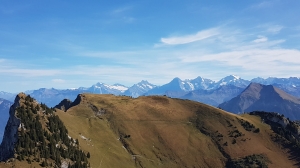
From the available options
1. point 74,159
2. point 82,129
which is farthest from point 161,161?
point 74,159

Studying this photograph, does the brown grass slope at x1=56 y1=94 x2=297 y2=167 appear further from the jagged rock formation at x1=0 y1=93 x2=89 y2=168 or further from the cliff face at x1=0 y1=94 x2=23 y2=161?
the cliff face at x1=0 y1=94 x2=23 y2=161

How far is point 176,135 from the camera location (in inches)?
7687

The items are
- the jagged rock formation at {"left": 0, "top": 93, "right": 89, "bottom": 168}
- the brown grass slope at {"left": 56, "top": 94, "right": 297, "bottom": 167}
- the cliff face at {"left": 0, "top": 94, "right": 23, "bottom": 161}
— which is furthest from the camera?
the brown grass slope at {"left": 56, "top": 94, "right": 297, "bottom": 167}

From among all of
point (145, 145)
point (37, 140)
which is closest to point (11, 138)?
point (37, 140)

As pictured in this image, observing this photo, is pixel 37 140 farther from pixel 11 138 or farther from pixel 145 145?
pixel 145 145

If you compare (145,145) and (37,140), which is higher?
(37,140)

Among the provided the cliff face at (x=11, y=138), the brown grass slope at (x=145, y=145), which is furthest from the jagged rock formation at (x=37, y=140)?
the brown grass slope at (x=145, y=145)

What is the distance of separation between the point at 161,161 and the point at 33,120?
264 feet

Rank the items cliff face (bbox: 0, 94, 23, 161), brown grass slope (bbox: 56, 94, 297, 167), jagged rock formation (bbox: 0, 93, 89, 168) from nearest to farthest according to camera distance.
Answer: jagged rock formation (bbox: 0, 93, 89, 168), cliff face (bbox: 0, 94, 23, 161), brown grass slope (bbox: 56, 94, 297, 167)

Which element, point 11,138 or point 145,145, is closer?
point 11,138

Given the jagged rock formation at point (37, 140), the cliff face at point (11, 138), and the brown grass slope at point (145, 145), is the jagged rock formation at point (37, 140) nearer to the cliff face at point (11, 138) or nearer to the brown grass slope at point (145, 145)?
the cliff face at point (11, 138)

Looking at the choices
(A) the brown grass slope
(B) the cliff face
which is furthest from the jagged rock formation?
(A) the brown grass slope

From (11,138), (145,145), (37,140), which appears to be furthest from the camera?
(145,145)

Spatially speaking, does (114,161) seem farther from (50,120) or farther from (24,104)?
(24,104)
